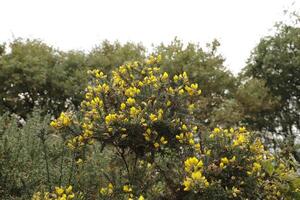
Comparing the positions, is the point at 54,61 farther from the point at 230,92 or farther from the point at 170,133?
the point at 170,133

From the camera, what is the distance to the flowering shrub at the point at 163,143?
12.9 ft

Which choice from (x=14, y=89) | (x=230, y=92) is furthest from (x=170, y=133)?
(x=14, y=89)

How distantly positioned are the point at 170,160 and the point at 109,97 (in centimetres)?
78

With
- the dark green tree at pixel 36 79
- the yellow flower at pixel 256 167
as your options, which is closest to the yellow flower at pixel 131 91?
the yellow flower at pixel 256 167

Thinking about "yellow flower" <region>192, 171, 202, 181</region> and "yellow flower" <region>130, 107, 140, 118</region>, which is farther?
"yellow flower" <region>130, 107, 140, 118</region>

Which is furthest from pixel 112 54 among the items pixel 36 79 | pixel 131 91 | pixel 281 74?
pixel 131 91

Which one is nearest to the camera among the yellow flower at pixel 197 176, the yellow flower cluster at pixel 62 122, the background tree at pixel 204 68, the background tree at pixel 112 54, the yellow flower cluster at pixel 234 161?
the yellow flower at pixel 197 176

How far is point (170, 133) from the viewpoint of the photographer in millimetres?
4125

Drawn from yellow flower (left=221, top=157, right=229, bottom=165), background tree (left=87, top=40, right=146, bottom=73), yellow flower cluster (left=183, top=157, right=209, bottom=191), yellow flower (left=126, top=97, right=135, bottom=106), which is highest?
background tree (left=87, top=40, right=146, bottom=73)

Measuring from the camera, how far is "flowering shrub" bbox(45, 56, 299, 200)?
3.94 m

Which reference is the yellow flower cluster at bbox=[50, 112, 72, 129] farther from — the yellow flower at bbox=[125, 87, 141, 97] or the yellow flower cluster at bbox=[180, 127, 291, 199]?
the yellow flower cluster at bbox=[180, 127, 291, 199]

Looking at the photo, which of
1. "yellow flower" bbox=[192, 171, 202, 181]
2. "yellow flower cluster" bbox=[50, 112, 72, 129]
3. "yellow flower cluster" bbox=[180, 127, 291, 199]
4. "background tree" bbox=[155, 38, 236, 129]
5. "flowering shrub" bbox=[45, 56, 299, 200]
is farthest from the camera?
"background tree" bbox=[155, 38, 236, 129]

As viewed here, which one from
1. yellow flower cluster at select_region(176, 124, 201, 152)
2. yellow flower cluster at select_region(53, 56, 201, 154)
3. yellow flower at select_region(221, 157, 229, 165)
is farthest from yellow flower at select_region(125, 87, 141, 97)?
yellow flower at select_region(221, 157, 229, 165)

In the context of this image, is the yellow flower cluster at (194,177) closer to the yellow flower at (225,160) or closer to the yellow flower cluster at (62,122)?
the yellow flower at (225,160)
